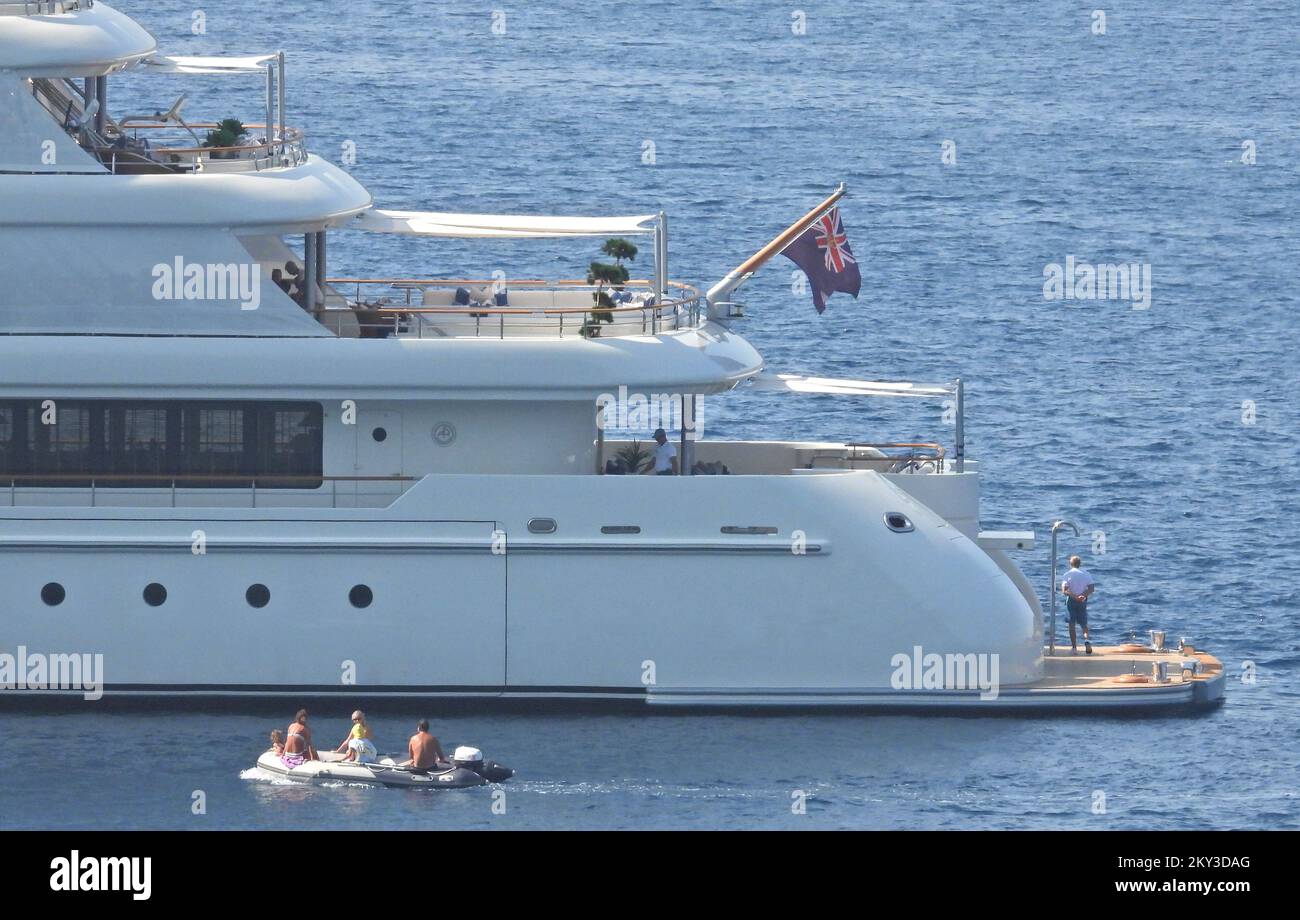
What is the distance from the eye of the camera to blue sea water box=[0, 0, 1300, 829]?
36.0 meters

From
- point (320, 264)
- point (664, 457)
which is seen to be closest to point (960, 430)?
point (664, 457)

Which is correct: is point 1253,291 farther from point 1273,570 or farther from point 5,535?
point 5,535

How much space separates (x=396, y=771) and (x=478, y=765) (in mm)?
1038

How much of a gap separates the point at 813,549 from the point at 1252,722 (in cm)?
685

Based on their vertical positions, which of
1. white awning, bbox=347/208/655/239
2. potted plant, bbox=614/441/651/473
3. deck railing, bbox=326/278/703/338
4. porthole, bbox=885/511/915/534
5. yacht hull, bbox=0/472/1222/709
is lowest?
yacht hull, bbox=0/472/1222/709

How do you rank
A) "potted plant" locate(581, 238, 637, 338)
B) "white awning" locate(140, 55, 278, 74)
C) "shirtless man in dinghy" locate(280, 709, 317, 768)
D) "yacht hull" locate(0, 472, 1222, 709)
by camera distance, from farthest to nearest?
"white awning" locate(140, 55, 278, 74)
"potted plant" locate(581, 238, 637, 338)
"yacht hull" locate(0, 472, 1222, 709)
"shirtless man in dinghy" locate(280, 709, 317, 768)

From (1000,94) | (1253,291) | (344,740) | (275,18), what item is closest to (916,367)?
(1253,291)

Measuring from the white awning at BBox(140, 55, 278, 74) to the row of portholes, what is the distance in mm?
7441

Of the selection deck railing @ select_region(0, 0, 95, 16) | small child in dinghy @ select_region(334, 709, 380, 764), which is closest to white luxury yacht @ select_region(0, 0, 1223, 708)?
deck railing @ select_region(0, 0, 95, 16)

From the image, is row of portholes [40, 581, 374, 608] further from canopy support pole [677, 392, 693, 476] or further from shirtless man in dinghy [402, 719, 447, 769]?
canopy support pole [677, 392, 693, 476]

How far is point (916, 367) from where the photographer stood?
6462 cm

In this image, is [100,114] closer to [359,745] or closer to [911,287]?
[359,745]

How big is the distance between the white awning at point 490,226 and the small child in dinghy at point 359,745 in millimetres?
6786

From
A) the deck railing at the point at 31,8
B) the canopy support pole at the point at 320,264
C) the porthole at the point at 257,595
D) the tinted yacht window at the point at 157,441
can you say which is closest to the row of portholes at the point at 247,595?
the porthole at the point at 257,595
